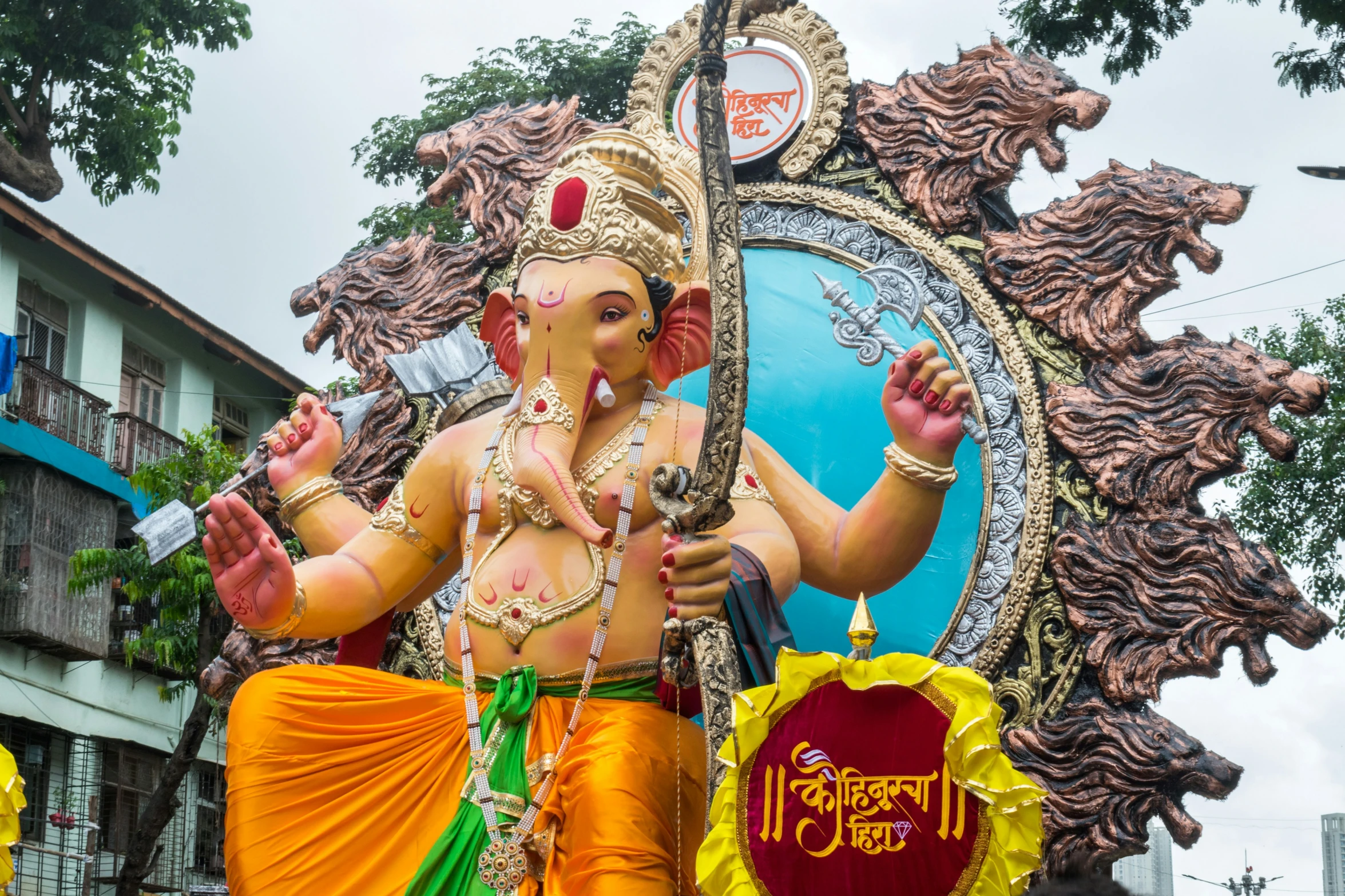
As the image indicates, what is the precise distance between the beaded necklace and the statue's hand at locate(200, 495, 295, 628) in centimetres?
55

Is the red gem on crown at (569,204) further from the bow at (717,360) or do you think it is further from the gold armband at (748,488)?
the gold armband at (748,488)

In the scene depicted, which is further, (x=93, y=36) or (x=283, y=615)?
(x=93, y=36)

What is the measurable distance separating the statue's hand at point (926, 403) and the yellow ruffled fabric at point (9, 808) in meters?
2.93

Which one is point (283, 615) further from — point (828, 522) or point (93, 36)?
point (93, 36)

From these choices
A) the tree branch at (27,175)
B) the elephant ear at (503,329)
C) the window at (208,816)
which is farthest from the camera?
the window at (208,816)

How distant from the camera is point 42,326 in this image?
543 inches

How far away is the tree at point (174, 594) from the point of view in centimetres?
990

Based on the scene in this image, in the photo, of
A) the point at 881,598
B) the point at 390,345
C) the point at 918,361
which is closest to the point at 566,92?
the point at 390,345

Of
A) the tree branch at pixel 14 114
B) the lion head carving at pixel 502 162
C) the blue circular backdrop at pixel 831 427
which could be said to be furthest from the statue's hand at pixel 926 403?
the tree branch at pixel 14 114

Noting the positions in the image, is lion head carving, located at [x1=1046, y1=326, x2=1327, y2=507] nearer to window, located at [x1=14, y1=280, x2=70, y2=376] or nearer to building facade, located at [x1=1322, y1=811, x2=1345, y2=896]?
building facade, located at [x1=1322, y1=811, x2=1345, y2=896]

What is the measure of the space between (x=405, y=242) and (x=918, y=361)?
2859mm

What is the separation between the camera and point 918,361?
15.6 ft

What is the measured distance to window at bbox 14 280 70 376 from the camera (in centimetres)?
1348

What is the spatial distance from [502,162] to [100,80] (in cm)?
586
